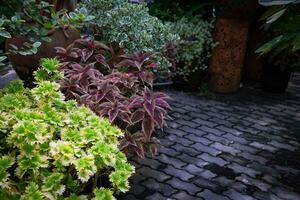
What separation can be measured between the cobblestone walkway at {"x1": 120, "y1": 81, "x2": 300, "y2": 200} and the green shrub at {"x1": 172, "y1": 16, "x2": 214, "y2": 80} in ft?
1.20

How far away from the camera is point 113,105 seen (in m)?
3.10

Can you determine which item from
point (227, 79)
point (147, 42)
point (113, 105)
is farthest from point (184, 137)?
point (227, 79)

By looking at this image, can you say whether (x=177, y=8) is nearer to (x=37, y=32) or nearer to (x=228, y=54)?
(x=228, y=54)

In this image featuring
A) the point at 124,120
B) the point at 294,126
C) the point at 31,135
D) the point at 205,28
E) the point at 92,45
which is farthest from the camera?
the point at 205,28

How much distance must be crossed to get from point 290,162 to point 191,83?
1968mm

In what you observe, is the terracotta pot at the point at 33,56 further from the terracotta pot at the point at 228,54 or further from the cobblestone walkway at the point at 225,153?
the terracotta pot at the point at 228,54

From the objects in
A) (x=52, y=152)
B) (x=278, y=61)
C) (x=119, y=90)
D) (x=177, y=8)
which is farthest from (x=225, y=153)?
(x=177, y=8)

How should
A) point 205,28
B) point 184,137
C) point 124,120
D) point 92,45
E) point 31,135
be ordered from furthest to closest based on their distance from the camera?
point 205,28 → point 184,137 → point 92,45 → point 124,120 → point 31,135

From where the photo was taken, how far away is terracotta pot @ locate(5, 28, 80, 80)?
3724 mm

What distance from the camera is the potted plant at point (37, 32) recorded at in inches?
111

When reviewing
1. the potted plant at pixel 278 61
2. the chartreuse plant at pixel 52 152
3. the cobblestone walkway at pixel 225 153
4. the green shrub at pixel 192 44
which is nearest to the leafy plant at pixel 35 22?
the chartreuse plant at pixel 52 152

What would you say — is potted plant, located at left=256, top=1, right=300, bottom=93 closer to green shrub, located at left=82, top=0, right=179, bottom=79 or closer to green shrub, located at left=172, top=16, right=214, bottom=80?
green shrub, located at left=172, top=16, right=214, bottom=80

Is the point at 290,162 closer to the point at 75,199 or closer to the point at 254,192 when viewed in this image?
the point at 254,192

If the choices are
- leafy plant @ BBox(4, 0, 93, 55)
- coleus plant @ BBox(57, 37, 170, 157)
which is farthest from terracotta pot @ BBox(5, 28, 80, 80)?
leafy plant @ BBox(4, 0, 93, 55)
